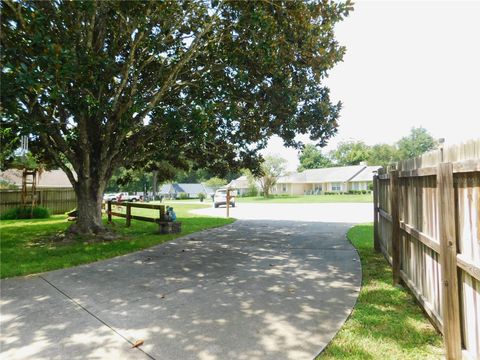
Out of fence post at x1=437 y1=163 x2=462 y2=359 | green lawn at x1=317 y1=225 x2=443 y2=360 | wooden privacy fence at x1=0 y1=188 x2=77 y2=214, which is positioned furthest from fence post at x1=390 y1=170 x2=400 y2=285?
wooden privacy fence at x1=0 y1=188 x2=77 y2=214

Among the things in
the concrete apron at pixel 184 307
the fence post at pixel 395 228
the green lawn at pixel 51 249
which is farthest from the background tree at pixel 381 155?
the fence post at pixel 395 228

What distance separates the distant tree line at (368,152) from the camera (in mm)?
88625

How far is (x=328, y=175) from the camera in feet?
228

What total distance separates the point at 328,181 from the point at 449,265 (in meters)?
66.9

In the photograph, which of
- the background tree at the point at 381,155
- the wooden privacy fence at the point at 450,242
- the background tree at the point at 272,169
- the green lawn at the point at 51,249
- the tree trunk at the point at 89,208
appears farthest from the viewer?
the background tree at the point at 381,155

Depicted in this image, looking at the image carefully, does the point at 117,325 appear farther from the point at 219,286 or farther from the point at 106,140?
the point at 106,140

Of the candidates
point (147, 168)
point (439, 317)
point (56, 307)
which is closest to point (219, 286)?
point (56, 307)

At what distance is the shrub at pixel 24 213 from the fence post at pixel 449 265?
22.3 m

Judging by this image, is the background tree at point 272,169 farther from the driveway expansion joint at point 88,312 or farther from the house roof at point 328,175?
the driveway expansion joint at point 88,312

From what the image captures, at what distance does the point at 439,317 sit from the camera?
3.57 m

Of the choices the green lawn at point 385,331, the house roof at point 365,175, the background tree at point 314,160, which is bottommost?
the green lawn at point 385,331

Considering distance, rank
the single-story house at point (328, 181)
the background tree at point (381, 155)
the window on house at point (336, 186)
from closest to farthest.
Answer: the single-story house at point (328, 181) < the window on house at point (336, 186) < the background tree at point (381, 155)

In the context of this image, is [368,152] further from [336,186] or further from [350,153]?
[336,186]

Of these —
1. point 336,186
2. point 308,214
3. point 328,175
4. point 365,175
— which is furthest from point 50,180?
point 328,175
